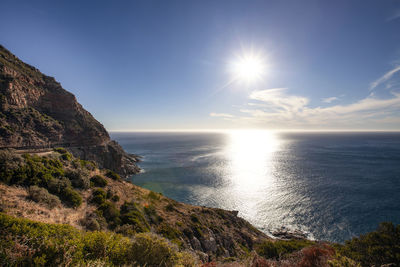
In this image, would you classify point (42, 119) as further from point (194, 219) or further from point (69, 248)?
point (69, 248)

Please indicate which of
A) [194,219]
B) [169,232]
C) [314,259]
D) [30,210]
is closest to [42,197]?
→ [30,210]

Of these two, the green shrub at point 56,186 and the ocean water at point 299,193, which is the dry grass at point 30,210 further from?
the ocean water at point 299,193

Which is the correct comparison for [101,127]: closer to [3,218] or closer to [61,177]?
[61,177]

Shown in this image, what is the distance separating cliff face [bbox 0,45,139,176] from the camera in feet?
118

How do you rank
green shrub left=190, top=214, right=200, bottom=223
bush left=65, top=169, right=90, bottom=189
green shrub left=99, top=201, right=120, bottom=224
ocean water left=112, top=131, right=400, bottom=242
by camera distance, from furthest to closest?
ocean water left=112, top=131, right=400, bottom=242
green shrub left=190, top=214, right=200, bottom=223
bush left=65, top=169, right=90, bottom=189
green shrub left=99, top=201, right=120, bottom=224

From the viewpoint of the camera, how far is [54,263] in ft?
18.3

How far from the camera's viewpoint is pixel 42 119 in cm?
4375

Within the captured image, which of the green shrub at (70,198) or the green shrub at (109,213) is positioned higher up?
the green shrub at (70,198)

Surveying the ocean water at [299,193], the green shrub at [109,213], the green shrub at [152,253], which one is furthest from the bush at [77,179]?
the ocean water at [299,193]

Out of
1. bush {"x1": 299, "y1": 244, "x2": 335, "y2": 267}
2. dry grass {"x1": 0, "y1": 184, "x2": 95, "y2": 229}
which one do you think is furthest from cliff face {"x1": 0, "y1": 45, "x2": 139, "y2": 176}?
bush {"x1": 299, "y1": 244, "x2": 335, "y2": 267}

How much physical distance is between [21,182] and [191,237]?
59.5 ft

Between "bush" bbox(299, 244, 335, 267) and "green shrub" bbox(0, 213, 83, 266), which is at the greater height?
"green shrub" bbox(0, 213, 83, 266)

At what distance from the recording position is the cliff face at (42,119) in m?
36.0

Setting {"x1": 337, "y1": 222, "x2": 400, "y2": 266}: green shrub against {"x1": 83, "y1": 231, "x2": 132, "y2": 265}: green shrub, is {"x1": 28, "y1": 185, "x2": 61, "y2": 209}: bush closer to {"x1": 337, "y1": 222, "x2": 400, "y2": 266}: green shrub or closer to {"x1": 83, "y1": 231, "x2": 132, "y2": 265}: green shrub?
{"x1": 83, "y1": 231, "x2": 132, "y2": 265}: green shrub
